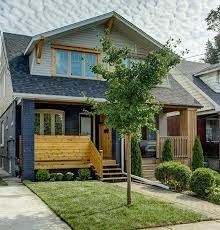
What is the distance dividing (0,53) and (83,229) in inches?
715

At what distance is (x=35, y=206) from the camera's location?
973cm

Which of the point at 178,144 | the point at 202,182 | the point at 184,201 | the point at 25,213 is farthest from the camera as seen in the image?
the point at 178,144

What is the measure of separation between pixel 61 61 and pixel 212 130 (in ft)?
39.3

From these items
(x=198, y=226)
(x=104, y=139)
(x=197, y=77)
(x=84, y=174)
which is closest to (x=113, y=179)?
(x=84, y=174)

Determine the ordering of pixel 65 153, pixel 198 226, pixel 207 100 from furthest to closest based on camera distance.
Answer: pixel 207 100 → pixel 65 153 → pixel 198 226

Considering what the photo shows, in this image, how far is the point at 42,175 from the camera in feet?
49.7

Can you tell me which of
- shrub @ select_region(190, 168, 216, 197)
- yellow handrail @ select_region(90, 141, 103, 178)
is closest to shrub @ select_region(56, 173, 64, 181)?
yellow handrail @ select_region(90, 141, 103, 178)

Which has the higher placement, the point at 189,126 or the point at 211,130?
the point at 189,126

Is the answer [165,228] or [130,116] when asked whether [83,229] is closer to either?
[165,228]

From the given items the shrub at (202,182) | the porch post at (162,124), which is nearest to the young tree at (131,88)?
the shrub at (202,182)

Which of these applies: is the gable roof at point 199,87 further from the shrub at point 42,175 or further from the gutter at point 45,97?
the shrub at point 42,175

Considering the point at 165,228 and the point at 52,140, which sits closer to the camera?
the point at 165,228

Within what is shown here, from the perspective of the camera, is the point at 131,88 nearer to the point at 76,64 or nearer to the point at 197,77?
the point at 76,64

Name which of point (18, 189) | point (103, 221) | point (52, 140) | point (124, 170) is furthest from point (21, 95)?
point (103, 221)
